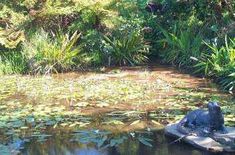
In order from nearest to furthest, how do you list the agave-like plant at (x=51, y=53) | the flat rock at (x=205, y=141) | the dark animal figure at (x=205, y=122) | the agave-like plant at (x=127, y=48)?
the flat rock at (x=205, y=141)
the dark animal figure at (x=205, y=122)
the agave-like plant at (x=51, y=53)
the agave-like plant at (x=127, y=48)

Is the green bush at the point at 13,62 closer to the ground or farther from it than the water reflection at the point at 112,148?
farther from it

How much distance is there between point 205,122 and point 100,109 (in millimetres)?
2319

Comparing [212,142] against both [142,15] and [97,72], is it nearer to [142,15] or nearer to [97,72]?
[97,72]

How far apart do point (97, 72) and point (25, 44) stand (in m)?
2.05

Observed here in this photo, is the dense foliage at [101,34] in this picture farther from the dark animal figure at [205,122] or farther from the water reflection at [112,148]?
the water reflection at [112,148]

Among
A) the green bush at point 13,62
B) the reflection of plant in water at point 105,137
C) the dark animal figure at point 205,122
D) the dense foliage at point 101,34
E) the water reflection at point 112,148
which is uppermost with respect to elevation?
the dense foliage at point 101,34

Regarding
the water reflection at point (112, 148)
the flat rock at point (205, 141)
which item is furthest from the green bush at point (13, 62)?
the flat rock at point (205, 141)

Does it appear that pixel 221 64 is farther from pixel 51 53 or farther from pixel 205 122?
pixel 205 122

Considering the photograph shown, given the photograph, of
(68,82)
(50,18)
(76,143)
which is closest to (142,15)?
(50,18)

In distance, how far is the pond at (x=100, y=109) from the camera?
24.3ft

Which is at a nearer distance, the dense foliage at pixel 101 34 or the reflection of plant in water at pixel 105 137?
the reflection of plant in water at pixel 105 137

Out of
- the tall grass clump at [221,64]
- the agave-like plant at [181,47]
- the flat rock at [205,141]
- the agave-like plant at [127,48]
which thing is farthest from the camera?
the agave-like plant at [127,48]

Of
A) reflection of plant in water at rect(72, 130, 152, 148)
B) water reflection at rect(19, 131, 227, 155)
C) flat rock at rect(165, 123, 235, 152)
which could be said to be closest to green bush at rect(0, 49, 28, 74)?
reflection of plant in water at rect(72, 130, 152, 148)

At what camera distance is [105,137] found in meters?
7.64
